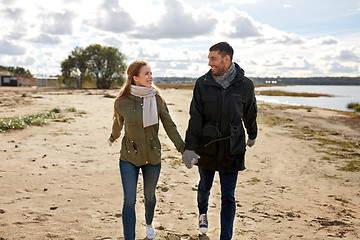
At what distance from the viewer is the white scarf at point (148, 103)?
3.61m

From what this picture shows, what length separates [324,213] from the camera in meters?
5.22

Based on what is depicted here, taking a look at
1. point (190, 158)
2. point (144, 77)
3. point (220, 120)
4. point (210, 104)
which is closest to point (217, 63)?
point (210, 104)

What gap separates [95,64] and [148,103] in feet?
183

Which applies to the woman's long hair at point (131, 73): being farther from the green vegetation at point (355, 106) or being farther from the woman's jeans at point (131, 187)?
the green vegetation at point (355, 106)

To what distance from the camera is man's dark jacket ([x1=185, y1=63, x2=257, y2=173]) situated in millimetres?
3672

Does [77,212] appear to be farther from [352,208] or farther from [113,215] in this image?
[352,208]

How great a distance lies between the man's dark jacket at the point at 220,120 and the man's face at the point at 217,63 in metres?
0.10

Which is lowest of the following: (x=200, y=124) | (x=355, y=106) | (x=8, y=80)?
(x=355, y=106)

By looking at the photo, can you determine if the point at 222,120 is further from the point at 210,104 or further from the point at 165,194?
the point at 165,194

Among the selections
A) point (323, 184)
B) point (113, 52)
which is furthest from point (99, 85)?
point (323, 184)

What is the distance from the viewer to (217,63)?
3705 mm

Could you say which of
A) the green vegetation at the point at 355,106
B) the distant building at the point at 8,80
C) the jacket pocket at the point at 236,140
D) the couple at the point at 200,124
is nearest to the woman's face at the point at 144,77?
the couple at the point at 200,124

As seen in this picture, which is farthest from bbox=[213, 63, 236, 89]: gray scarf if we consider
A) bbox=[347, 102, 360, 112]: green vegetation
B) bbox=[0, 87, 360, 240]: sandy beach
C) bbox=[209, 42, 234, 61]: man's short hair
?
bbox=[347, 102, 360, 112]: green vegetation

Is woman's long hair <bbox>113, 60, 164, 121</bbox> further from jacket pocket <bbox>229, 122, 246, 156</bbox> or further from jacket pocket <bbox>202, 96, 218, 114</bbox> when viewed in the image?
jacket pocket <bbox>229, 122, 246, 156</bbox>
